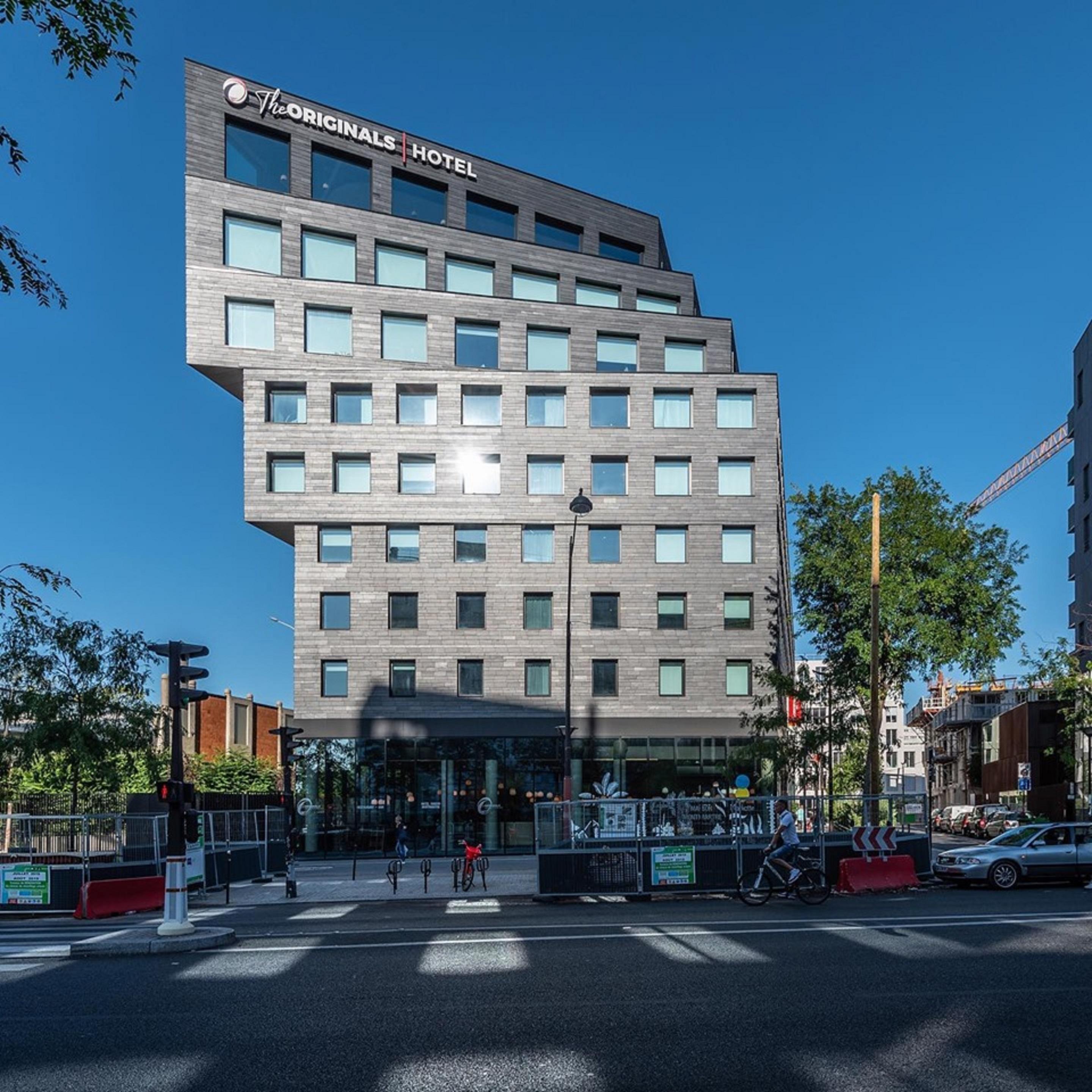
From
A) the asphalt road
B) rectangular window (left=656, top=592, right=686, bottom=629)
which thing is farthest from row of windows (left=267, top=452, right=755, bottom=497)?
the asphalt road

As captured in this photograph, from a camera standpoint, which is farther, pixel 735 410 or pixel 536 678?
pixel 735 410

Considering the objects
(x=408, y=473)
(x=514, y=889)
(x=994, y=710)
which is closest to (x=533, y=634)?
(x=408, y=473)

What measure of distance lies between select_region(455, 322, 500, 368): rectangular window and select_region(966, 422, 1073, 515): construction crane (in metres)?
127

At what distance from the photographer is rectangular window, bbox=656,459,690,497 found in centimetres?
4694

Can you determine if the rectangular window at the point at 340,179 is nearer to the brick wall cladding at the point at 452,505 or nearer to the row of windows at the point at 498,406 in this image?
the brick wall cladding at the point at 452,505

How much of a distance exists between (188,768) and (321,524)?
2358 centimetres

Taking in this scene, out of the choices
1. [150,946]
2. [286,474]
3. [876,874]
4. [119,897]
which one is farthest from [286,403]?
[150,946]

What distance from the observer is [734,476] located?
4722cm

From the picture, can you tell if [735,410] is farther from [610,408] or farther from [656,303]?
[656,303]

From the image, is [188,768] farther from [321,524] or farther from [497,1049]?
[497,1049]

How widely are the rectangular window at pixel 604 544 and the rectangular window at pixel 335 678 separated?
10.3 metres

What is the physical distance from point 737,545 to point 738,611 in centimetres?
259

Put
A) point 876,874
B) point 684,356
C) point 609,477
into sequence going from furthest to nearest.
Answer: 1. point 684,356
2. point 609,477
3. point 876,874

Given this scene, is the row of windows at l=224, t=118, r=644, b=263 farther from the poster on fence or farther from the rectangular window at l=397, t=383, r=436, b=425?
the poster on fence
